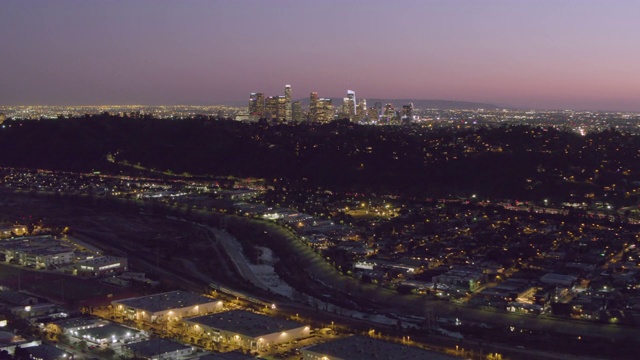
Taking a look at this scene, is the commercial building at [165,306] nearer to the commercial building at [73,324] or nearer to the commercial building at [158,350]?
the commercial building at [73,324]

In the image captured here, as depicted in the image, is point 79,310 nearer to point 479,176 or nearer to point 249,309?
point 249,309

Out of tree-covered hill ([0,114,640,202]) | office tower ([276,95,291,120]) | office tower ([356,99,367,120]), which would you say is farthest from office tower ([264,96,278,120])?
tree-covered hill ([0,114,640,202])

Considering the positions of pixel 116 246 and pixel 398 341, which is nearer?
pixel 398 341

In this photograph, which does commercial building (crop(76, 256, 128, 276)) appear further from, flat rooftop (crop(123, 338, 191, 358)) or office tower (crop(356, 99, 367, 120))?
office tower (crop(356, 99, 367, 120))

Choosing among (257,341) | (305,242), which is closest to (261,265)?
(305,242)

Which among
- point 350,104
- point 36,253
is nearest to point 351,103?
point 350,104

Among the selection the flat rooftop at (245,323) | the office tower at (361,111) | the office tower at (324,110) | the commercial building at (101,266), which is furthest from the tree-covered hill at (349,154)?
the office tower at (361,111)
